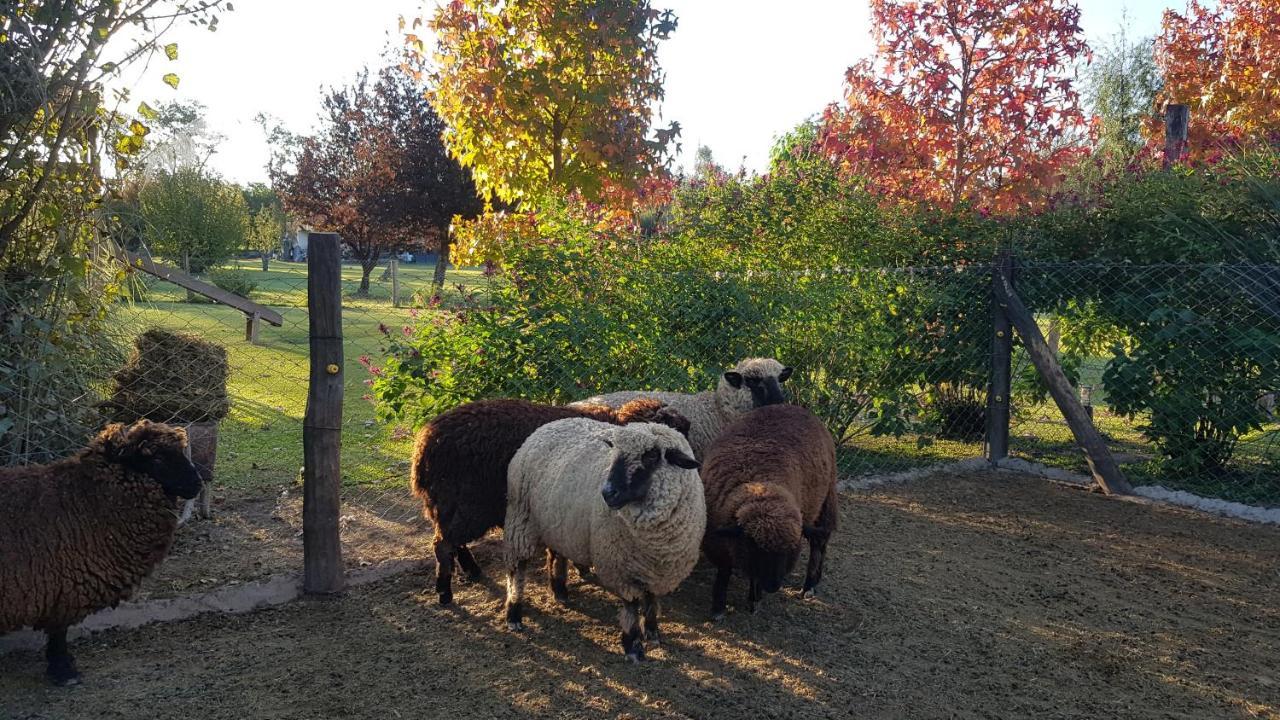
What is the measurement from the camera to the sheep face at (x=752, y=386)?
6113mm

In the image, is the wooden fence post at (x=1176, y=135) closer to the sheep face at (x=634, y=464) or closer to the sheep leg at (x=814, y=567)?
the sheep leg at (x=814, y=567)

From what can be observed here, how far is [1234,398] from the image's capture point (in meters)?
7.25

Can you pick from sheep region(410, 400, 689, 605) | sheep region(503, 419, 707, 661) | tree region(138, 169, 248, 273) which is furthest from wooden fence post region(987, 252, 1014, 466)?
tree region(138, 169, 248, 273)

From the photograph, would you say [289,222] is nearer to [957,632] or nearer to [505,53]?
[505,53]

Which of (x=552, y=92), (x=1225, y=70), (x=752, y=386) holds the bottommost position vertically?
(x=752, y=386)

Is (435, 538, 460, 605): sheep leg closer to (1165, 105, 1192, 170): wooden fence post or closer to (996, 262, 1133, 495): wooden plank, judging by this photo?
(996, 262, 1133, 495): wooden plank

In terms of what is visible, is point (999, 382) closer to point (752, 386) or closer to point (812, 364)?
point (812, 364)

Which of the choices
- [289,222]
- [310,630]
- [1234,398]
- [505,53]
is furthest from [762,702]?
[289,222]

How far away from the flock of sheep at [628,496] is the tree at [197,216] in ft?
61.8

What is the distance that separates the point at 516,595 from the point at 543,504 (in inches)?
20.9

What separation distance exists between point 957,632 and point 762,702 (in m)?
1.45

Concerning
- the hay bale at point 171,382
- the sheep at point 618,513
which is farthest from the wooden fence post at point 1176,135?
the hay bale at point 171,382

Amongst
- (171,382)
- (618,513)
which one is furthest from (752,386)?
(171,382)

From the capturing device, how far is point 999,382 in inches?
336
